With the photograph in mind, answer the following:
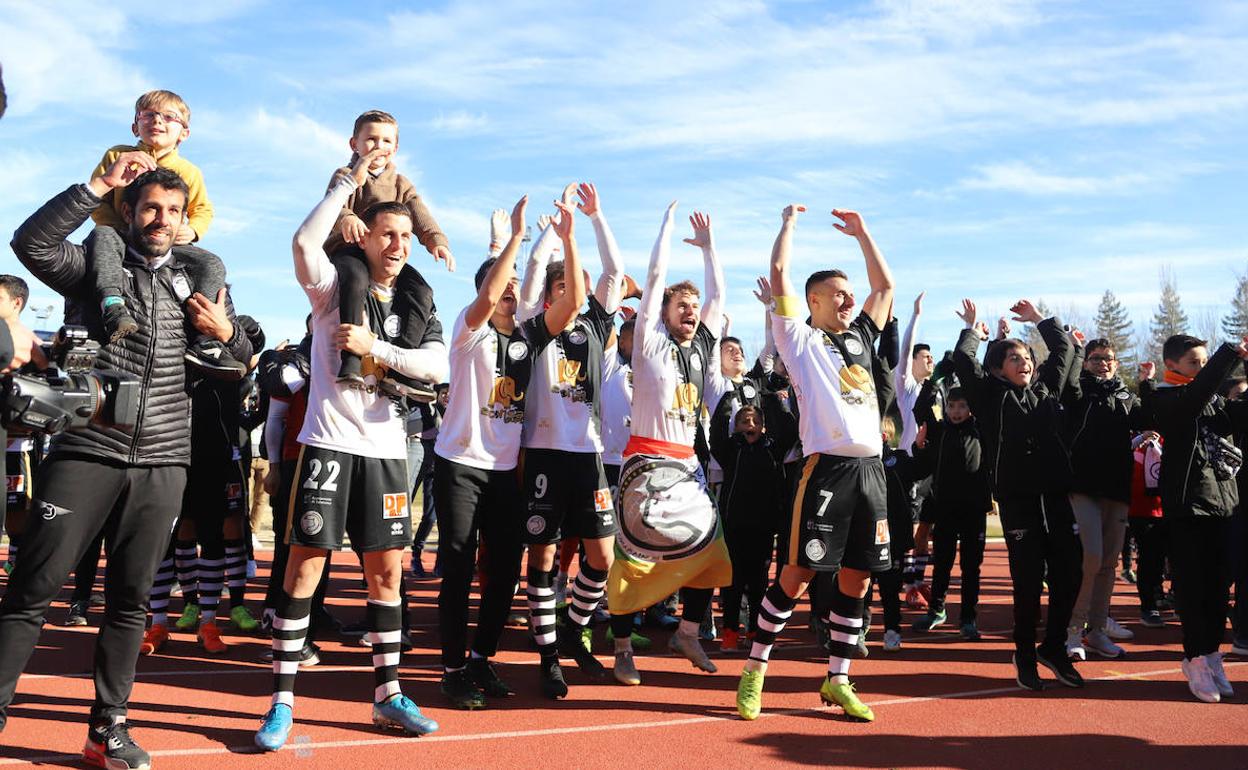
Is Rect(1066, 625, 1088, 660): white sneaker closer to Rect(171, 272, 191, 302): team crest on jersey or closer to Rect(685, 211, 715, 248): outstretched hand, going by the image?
Rect(685, 211, 715, 248): outstretched hand

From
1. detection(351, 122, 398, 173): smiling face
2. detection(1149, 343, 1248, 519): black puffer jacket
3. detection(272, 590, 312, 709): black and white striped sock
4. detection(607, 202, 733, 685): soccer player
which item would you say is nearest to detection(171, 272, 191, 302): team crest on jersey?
detection(351, 122, 398, 173): smiling face

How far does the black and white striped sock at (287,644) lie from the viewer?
4.74 meters

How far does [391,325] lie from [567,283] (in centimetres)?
104

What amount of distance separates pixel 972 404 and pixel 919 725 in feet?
7.39

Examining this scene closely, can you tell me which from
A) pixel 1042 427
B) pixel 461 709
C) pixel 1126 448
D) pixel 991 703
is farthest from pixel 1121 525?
pixel 461 709

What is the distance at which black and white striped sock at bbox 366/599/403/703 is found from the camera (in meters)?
4.97

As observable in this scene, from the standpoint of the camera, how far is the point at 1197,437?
6.61 metres

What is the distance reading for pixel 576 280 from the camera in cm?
560

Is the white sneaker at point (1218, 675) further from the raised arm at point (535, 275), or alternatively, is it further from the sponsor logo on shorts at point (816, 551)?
the raised arm at point (535, 275)

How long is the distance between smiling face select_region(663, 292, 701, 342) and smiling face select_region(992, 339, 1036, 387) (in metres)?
2.00

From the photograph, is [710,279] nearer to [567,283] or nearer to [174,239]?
[567,283]

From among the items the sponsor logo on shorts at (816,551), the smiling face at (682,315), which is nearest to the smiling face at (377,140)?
the smiling face at (682,315)

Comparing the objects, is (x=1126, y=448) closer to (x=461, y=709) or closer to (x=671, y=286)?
(x=671, y=286)

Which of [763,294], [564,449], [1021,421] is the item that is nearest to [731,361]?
[763,294]
